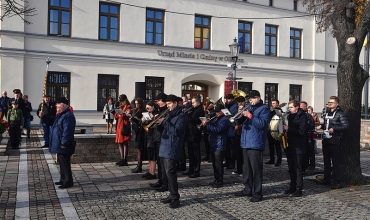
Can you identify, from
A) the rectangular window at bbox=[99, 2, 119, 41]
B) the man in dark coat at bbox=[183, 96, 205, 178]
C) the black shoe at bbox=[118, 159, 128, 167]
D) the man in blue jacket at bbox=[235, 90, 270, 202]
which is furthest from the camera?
the rectangular window at bbox=[99, 2, 119, 41]

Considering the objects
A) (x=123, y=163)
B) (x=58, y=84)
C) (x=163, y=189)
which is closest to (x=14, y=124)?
(x=123, y=163)

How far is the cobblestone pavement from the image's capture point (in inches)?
257

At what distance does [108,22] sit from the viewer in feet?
74.4

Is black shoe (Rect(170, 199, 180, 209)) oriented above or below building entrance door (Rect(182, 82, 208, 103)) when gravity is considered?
below

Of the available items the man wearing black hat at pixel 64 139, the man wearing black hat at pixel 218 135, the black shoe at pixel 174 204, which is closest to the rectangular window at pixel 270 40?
the man wearing black hat at pixel 218 135

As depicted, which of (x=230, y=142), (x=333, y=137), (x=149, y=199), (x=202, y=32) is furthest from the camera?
(x=202, y=32)

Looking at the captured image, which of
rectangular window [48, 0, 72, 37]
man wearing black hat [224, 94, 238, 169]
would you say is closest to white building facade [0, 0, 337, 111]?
rectangular window [48, 0, 72, 37]

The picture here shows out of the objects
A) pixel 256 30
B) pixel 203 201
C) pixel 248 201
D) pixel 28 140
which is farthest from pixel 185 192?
pixel 256 30

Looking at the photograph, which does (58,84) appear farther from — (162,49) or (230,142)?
(230,142)

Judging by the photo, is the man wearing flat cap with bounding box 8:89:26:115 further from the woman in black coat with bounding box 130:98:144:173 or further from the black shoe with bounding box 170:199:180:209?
the black shoe with bounding box 170:199:180:209

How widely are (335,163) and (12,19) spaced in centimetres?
1680

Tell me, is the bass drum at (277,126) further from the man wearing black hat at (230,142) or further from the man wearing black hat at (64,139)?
the man wearing black hat at (64,139)

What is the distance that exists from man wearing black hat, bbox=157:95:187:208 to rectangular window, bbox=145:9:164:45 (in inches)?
672

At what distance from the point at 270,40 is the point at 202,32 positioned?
5.19 metres
